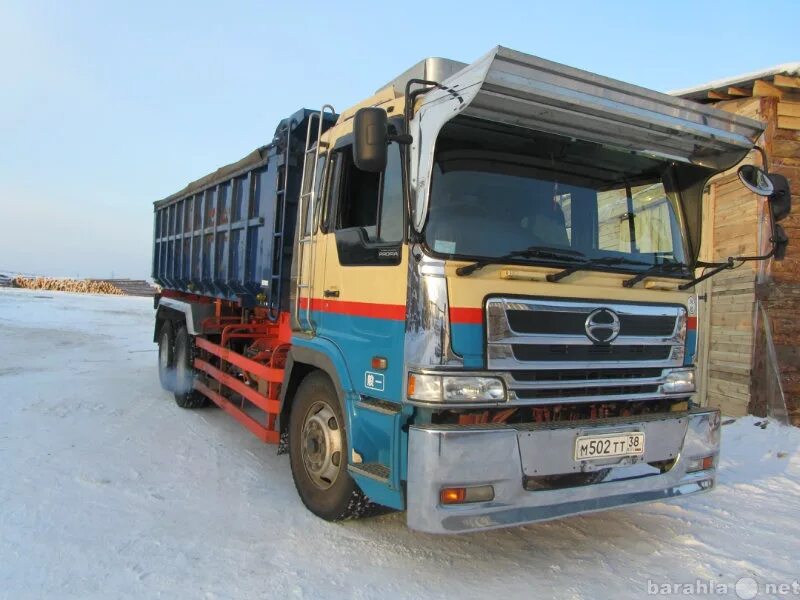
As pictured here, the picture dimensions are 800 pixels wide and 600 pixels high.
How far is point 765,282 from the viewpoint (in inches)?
276

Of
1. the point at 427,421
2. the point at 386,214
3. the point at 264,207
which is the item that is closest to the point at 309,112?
the point at 264,207

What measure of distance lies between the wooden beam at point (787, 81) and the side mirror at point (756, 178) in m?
3.92

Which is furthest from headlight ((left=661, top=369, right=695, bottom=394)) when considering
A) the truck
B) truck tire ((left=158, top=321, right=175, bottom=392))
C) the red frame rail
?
truck tire ((left=158, top=321, right=175, bottom=392))

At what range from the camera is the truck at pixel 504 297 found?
307 centimetres

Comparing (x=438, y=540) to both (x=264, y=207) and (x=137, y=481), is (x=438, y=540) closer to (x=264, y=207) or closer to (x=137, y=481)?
(x=137, y=481)

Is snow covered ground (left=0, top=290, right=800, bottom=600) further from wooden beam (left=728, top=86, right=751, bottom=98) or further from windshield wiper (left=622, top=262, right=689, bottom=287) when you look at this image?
wooden beam (left=728, top=86, right=751, bottom=98)

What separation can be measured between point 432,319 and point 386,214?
0.80 metres

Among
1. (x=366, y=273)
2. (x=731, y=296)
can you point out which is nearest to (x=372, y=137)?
(x=366, y=273)

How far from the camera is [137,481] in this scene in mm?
4703

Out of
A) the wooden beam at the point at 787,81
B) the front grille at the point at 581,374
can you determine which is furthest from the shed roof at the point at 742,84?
the front grille at the point at 581,374

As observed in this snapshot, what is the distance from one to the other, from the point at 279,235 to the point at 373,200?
1.76 m

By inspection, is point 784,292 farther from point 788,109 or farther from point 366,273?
point 366,273

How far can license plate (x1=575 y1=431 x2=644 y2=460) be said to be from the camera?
10.6ft

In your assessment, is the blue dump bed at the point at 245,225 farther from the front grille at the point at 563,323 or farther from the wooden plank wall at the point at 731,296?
the wooden plank wall at the point at 731,296
